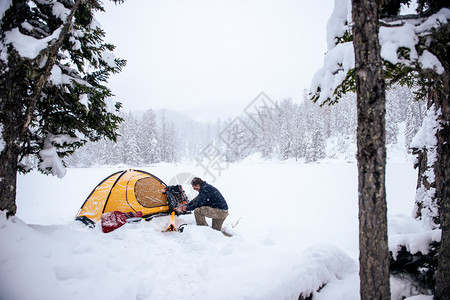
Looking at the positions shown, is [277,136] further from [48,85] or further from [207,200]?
[48,85]

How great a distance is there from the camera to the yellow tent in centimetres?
605

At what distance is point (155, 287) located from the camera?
3309mm

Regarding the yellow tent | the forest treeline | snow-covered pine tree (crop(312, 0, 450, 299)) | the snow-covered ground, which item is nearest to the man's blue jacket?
the snow-covered ground

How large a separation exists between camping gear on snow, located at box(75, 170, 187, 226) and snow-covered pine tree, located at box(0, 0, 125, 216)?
81.4 inches

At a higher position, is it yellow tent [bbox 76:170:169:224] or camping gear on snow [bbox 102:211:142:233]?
yellow tent [bbox 76:170:169:224]

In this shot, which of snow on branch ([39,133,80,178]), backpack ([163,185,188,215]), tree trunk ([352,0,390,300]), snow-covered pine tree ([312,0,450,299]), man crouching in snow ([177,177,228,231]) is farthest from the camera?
backpack ([163,185,188,215])

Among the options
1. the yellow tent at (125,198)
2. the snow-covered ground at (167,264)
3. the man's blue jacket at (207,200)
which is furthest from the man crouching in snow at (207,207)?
the yellow tent at (125,198)

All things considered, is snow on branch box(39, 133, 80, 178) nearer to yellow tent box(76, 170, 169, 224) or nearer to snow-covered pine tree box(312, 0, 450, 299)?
yellow tent box(76, 170, 169, 224)

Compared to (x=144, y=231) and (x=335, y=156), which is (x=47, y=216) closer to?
(x=144, y=231)

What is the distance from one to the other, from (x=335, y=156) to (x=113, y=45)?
155 feet

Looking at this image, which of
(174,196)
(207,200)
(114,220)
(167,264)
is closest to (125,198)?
(114,220)

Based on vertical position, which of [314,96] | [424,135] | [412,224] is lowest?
[412,224]

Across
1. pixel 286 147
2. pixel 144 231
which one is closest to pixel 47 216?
pixel 144 231

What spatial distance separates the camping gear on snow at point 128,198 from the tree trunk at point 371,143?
17.1 feet
